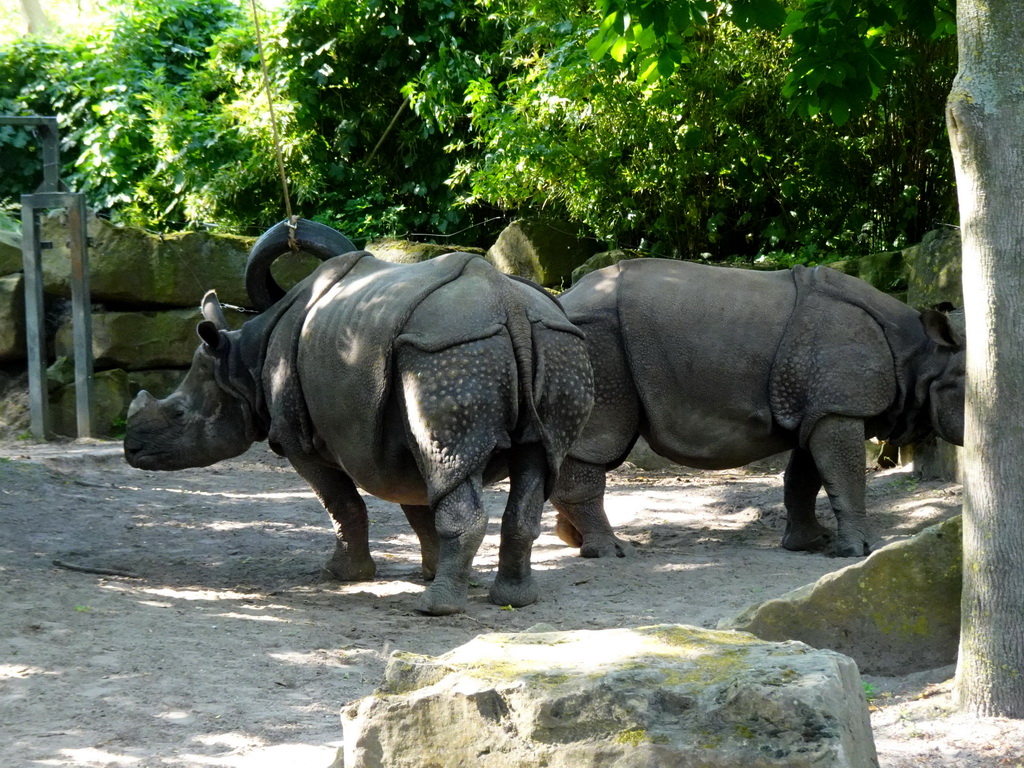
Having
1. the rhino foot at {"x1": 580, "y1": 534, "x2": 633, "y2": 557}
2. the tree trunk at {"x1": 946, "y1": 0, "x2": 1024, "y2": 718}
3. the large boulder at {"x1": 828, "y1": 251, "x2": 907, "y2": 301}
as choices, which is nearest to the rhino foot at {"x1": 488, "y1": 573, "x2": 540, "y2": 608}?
the rhino foot at {"x1": 580, "y1": 534, "x2": 633, "y2": 557}

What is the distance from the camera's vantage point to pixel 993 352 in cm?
439

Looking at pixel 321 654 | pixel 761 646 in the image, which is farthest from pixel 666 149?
pixel 761 646

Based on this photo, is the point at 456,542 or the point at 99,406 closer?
the point at 456,542

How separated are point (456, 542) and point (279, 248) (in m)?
2.27

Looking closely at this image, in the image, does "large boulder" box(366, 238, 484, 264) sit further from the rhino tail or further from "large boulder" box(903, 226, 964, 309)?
the rhino tail

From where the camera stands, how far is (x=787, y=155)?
12602mm

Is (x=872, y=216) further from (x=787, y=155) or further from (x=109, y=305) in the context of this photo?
(x=109, y=305)

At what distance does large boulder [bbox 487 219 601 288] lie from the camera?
43.0ft

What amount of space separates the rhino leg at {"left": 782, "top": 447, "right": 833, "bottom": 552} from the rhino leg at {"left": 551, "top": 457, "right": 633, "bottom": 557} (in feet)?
3.63

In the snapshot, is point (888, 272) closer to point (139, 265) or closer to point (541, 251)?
point (541, 251)

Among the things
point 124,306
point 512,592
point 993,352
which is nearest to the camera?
point 993,352

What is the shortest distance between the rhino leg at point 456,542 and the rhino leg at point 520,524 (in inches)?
9.7

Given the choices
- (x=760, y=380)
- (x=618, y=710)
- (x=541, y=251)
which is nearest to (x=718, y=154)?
(x=541, y=251)

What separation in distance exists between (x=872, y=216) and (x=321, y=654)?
28.0 feet
